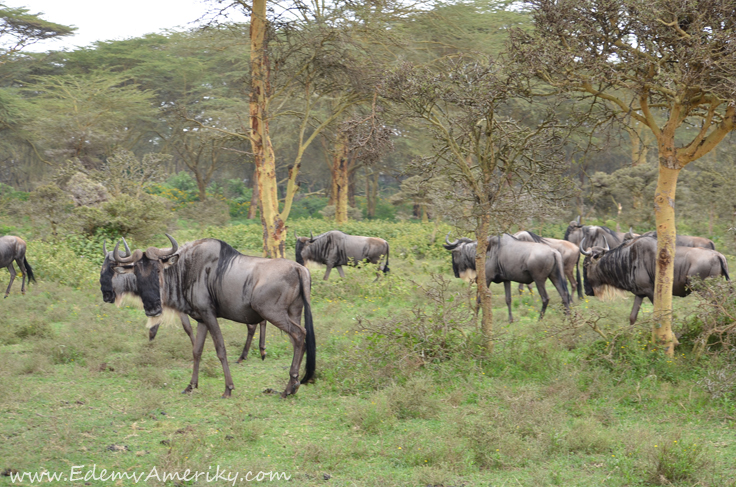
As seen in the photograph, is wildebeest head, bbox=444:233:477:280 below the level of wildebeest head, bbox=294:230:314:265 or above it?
above

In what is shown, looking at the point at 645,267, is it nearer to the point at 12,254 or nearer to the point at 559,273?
the point at 559,273

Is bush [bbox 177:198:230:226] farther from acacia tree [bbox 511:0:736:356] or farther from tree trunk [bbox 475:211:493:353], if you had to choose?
acacia tree [bbox 511:0:736:356]

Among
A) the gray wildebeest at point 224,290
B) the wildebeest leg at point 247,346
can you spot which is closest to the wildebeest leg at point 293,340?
the gray wildebeest at point 224,290

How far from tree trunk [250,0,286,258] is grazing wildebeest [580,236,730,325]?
6.53 meters

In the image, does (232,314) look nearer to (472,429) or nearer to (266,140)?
(472,429)

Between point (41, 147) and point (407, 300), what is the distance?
1067 inches

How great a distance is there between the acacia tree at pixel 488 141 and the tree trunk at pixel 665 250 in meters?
1.05

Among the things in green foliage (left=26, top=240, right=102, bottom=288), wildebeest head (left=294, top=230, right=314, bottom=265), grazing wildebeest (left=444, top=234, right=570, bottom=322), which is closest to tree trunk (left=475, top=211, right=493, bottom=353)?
grazing wildebeest (left=444, top=234, right=570, bottom=322)

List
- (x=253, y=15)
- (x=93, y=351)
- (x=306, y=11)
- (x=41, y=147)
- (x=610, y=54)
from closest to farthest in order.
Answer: (x=610, y=54) → (x=93, y=351) → (x=253, y=15) → (x=306, y=11) → (x=41, y=147)

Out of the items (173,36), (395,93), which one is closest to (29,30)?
(173,36)

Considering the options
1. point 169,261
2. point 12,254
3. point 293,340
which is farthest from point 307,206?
point 293,340

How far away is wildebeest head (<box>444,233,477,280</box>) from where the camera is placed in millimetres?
11539

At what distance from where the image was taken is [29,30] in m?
25.6

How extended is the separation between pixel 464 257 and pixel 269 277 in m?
5.80
